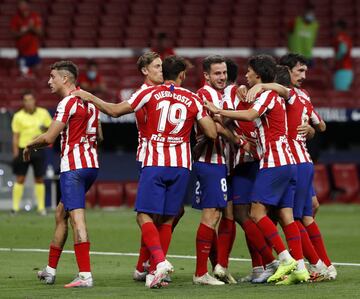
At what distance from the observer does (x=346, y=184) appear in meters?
23.7

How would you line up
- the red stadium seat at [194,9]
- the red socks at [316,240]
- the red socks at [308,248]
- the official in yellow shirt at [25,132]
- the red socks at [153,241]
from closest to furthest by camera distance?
the red socks at [153,241]
the red socks at [308,248]
the red socks at [316,240]
the official in yellow shirt at [25,132]
the red stadium seat at [194,9]

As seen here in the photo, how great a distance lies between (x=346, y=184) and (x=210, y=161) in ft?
43.1

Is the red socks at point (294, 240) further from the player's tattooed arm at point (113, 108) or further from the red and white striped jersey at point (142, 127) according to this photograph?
the player's tattooed arm at point (113, 108)

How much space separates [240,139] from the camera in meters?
10.9

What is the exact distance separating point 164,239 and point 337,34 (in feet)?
50.9

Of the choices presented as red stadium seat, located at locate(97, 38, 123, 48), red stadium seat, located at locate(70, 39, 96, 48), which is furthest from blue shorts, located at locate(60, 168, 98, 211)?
red stadium seat, located at locate(97, 38, 123, 48)

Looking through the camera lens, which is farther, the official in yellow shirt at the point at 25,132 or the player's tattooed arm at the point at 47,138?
the official in yellow shirt at the point at 25,132

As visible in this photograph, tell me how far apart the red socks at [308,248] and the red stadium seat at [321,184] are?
12252 mm

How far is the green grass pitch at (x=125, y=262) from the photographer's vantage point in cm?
995

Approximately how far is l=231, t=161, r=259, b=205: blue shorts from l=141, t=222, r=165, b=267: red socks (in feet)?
3.31

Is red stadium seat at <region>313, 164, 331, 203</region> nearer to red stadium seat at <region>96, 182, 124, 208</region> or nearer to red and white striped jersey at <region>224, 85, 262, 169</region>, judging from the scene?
red stadium seat at <region>96, 182, 124, 208</region>

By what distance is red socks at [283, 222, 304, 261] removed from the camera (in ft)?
35.0

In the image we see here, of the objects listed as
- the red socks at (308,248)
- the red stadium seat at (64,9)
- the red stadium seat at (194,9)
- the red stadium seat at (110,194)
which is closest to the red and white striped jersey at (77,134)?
the red socks at (308,248)

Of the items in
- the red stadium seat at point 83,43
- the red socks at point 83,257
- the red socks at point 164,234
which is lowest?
the red socks at point 83,257
